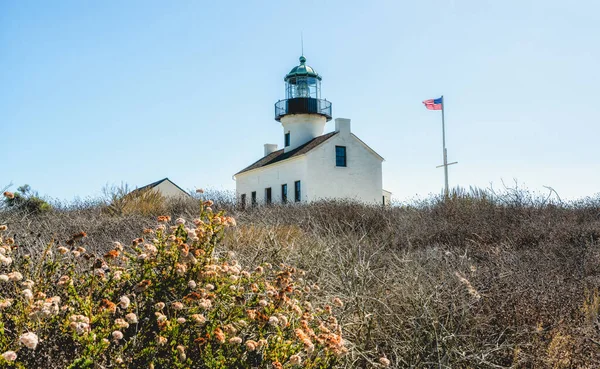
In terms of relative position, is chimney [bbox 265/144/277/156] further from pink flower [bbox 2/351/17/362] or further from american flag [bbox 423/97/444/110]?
pink flower [bbox 2/351/17/362]

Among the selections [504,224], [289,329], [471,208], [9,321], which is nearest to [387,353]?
[289,329]

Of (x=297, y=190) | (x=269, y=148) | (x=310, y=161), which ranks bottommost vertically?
(x=297, y=190)

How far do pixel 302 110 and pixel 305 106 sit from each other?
296 millimetres

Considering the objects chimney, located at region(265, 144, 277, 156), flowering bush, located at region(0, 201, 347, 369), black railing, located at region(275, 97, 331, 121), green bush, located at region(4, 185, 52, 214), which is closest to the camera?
flowering bush, located at region(0, 201, 347, 369)

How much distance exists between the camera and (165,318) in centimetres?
290

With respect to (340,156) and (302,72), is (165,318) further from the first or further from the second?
(302,72)

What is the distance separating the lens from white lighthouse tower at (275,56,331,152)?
29.5 m

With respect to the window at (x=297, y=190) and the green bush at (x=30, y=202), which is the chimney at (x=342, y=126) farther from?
the green bush at (x=30, y=202)

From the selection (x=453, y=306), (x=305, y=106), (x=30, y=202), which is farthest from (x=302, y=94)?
(x=453, y=306)

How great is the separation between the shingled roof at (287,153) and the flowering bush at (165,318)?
23079 mm

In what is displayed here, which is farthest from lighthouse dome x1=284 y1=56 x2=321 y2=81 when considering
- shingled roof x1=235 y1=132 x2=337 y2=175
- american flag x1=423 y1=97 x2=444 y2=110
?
american flag x1=423 y1=97 x2=444 y2=110

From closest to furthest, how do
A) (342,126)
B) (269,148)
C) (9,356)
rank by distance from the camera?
(9,356)
(342,126)
(269,148)

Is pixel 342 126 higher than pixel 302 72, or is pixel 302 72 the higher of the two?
pixel 302 72

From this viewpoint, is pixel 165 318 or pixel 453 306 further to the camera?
pixel 453 306
